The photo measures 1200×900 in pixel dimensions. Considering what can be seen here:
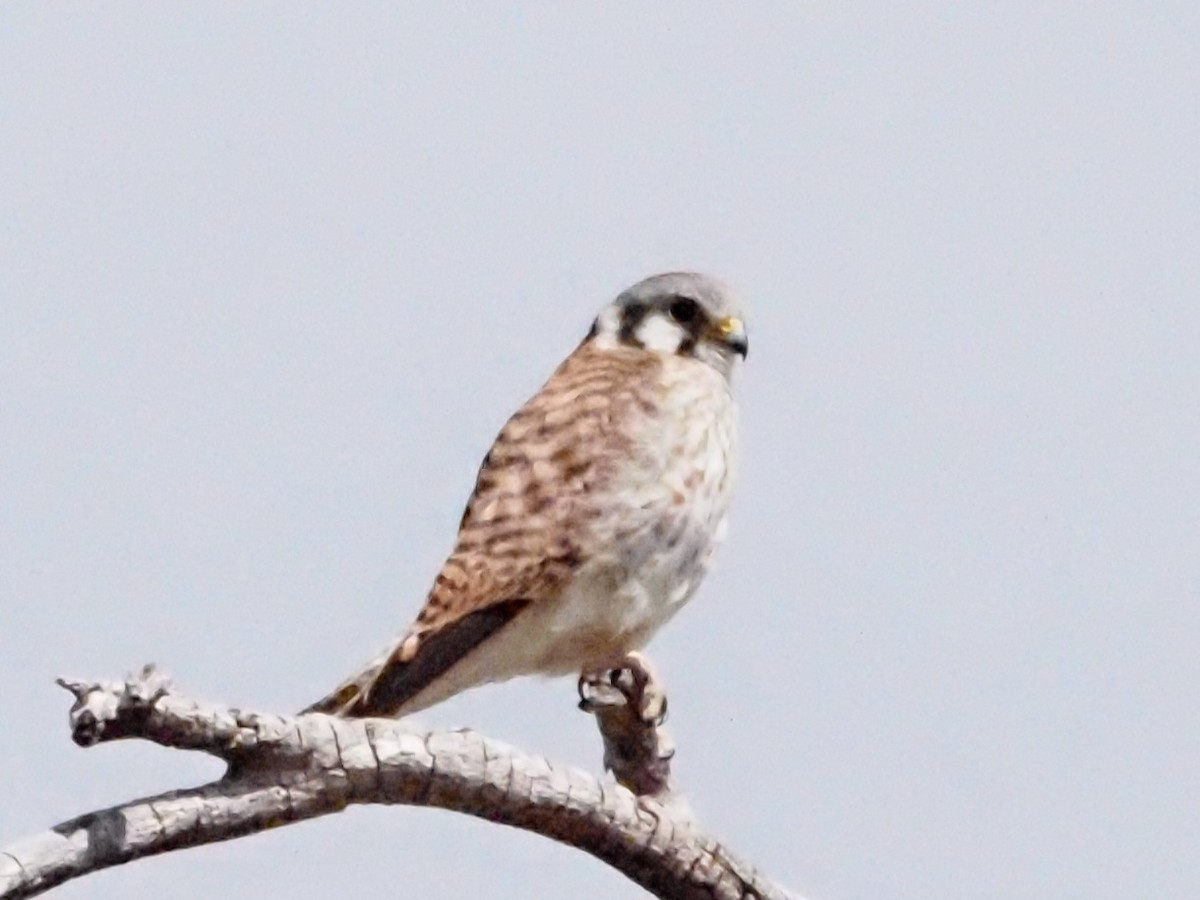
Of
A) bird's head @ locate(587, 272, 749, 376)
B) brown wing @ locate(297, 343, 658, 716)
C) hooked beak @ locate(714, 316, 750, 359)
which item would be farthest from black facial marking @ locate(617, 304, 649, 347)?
brown wing @ locate(297, 343, 658, 716)

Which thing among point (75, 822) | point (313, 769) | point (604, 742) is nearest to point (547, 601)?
point (604, 742)

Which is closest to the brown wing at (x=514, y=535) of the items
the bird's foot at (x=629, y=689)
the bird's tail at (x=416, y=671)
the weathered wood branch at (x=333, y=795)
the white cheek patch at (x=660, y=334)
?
the bird's tail at (x=416, y=671)

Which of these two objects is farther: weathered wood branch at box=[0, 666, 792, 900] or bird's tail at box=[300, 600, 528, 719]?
bird's tail at box=[300, 600, 528, 719]

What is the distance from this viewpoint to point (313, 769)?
159 inches

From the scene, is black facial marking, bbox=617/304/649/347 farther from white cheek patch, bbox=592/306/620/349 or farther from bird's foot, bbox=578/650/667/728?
bird's foot, bbox=578/650/667/728

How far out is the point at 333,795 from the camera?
4070 mm

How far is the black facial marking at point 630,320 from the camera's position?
22.3 feet

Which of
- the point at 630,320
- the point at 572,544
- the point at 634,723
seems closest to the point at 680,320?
the point at 630,320

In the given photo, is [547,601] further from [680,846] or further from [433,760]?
[433,760]

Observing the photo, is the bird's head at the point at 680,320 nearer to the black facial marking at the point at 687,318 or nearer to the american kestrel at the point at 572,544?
the black facial marking at the point at 687,318

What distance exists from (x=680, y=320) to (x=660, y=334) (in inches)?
2.5

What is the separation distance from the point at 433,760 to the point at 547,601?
1.59 meters

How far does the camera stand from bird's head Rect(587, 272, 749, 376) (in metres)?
6.64

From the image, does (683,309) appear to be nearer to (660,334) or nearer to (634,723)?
(660,334)
